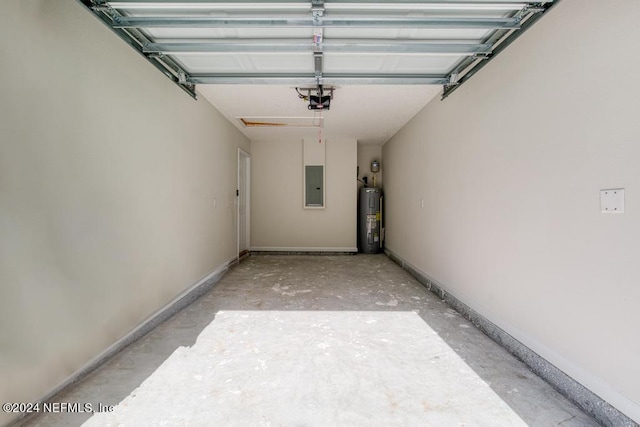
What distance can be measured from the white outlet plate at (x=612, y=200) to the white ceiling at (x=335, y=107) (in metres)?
2.20

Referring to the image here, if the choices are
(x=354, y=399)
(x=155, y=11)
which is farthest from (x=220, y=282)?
(x=155, y=11)

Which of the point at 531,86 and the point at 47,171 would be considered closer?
the point at 47,171

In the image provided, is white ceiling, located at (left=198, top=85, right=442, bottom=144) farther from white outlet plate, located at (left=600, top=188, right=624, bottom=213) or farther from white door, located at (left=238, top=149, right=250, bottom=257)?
white outlet plate, located at (left=600, top=188, right=624, bottom=213)

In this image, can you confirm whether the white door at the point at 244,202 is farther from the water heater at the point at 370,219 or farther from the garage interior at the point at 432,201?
the water heater at the point at 370,219

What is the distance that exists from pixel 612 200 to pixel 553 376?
3.52 feet

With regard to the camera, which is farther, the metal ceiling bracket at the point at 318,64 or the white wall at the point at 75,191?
the metal ceiling bracket at the point at 318,64

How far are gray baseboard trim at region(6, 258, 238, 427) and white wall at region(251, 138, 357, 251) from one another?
6.73ft

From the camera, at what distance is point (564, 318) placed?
5.22 ft

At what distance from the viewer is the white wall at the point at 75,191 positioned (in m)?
1.32

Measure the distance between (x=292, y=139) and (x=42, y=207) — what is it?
4584 mm

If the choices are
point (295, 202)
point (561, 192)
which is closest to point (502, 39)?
point (561, 192)

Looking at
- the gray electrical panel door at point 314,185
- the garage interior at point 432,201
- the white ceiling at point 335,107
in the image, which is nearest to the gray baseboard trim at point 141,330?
the garage interior at point 432,201

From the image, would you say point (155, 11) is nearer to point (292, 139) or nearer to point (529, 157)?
point (529, 157)

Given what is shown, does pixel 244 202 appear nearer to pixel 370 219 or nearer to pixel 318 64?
pixel 370 219
